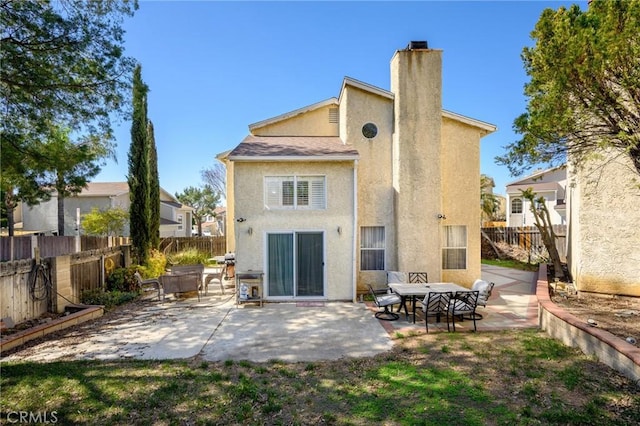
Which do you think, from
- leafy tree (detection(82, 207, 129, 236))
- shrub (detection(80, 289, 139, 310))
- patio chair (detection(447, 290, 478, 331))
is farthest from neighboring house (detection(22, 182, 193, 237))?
patio chair (detection(447, 290, 478, 331))

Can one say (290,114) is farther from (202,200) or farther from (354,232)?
(202,200)

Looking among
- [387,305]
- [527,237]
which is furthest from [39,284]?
[527,237]

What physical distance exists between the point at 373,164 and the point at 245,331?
748cm

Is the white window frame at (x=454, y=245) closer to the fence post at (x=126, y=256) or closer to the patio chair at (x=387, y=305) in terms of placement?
the patio chair at (x=387, y=305)

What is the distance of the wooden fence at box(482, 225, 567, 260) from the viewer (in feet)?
57.8

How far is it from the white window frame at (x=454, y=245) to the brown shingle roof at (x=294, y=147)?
4.84 metres

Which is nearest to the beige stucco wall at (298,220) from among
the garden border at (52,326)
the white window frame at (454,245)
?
the white window frame at (454,245)

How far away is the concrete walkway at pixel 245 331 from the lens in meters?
6.66

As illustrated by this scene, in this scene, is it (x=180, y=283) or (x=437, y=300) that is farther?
(x=180, y=283)

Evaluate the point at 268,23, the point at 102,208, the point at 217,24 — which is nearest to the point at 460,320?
the point at 268,23

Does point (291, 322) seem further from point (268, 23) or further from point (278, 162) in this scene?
point (268, 23)

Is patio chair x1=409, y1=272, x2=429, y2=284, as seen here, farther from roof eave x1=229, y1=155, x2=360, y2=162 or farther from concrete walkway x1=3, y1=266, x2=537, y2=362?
roof eave x1=229, y1=155, x2=360, y2=162

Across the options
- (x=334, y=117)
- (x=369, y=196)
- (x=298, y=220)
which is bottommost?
(x=298, y=220)

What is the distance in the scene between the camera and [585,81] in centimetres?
563
